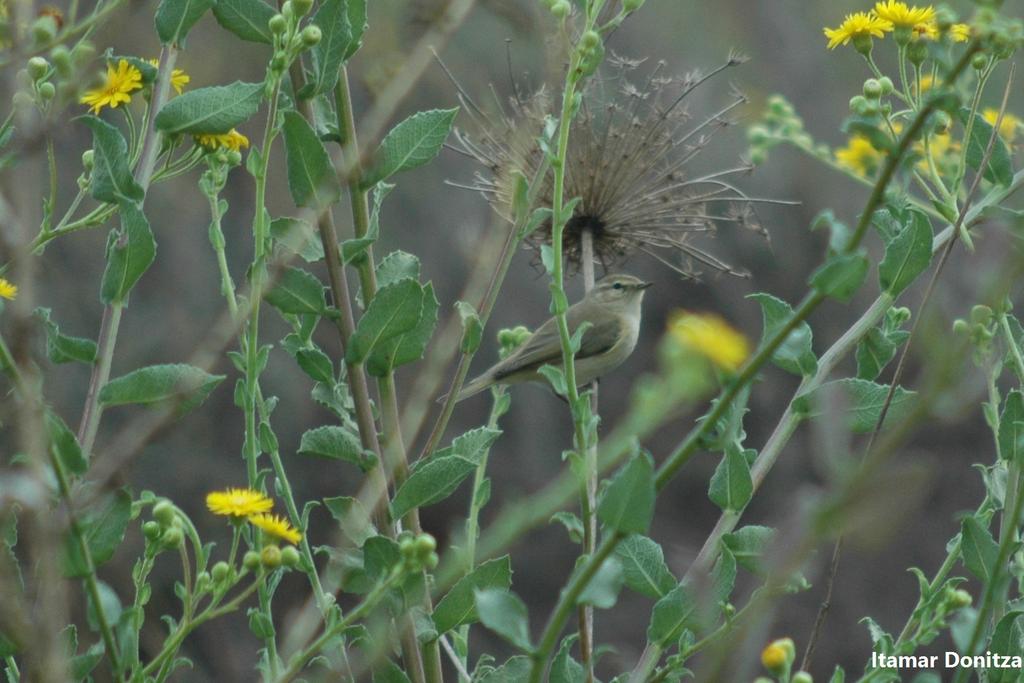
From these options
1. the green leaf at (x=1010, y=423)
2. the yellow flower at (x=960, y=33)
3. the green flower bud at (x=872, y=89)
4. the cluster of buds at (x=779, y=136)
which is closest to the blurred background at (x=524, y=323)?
the cluster of buds at (x=779, y=136)

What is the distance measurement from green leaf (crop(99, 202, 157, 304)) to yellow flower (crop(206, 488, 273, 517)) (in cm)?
22

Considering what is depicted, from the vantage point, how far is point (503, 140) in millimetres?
2154

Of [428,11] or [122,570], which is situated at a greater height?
[428,11]

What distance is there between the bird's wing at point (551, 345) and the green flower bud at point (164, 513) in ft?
8.32

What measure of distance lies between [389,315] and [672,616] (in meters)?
0.40

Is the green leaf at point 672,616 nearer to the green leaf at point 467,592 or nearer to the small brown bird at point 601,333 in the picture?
the green leaf at point 467,592

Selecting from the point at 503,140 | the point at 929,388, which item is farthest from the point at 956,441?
the point at 929,388

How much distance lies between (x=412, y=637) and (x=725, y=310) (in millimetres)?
6098

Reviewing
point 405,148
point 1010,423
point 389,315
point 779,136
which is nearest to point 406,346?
point 389,315

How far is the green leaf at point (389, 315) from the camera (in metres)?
1.30

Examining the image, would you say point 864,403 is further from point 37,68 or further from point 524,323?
point 524,323

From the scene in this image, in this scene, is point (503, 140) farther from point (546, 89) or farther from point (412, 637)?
point (412, 637)

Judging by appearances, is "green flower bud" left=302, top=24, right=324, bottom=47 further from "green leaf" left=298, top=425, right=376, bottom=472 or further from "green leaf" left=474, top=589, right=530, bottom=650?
"green leaf" left=474, top=589, right=530, bottom=650

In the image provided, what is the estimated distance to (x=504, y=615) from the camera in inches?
36.3
